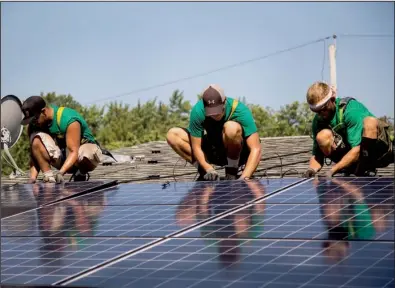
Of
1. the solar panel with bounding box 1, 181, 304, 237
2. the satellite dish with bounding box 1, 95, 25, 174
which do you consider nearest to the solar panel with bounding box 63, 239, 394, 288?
the solar panel with bounding box 1, 181, 304, 237

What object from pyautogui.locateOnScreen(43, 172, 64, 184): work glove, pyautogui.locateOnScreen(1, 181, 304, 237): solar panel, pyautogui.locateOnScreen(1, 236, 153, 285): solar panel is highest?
pyautogui.locateOnScreen(43, 172, 64, 184): work glove

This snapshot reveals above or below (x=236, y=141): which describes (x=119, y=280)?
below

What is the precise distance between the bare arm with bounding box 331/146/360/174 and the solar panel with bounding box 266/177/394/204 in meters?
1.05

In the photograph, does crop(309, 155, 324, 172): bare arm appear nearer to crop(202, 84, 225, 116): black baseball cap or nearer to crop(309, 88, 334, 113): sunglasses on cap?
crop(309, 88, 334, 113): sunglasses on cap

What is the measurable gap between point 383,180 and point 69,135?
422cm

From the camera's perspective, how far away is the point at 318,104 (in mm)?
8586

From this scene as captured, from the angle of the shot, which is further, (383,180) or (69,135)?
(69,135)

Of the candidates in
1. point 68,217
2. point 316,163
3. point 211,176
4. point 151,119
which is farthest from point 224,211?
point 151,119

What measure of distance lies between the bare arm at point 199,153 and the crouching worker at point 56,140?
4.83 feet

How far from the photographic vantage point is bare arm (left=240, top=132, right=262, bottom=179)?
8.80 m

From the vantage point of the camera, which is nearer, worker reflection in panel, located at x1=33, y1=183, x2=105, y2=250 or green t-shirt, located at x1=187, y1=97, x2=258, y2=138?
worker reflection in panel, located at x1=33, y1=183, x2=105, y2=250

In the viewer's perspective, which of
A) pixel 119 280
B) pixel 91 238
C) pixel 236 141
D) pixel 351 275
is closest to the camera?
pixel 351 275

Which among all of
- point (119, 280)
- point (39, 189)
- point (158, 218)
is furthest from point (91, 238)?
point (39, 189)

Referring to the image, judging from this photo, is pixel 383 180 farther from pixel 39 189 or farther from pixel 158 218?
pixel 39 189
